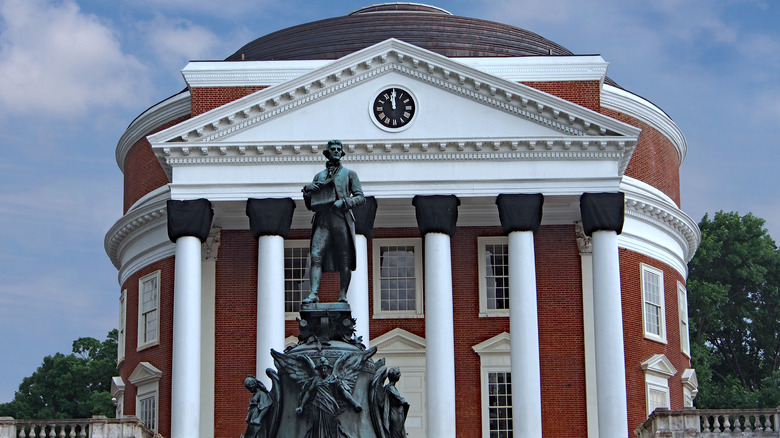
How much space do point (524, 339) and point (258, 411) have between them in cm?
2257

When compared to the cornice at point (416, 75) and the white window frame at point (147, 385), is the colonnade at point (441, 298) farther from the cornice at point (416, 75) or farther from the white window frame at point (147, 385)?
the white window frame at point (147, 385)

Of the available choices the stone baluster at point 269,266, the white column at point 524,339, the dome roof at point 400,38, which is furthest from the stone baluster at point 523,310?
A: the dome roof at point 400,38

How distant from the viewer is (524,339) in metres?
40.2

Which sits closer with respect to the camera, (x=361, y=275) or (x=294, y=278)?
(x=361, y=275)

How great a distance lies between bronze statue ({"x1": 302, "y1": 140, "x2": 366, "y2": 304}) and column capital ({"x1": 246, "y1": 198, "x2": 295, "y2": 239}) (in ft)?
72.5

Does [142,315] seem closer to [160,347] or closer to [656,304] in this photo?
[160,347]

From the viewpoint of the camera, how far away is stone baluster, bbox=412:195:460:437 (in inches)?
1566

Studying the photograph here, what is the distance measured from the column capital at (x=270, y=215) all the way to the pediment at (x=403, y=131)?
1243 millimetres

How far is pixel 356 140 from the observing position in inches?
1652

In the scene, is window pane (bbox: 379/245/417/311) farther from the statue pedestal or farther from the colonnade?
the statue pedestal

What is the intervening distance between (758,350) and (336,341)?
190 feet

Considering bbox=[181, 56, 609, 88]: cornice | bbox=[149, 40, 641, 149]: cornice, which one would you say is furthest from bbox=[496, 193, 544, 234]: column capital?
bbox=[181, 56, 609, 88]: cornice

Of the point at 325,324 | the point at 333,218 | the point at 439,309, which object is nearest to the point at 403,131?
the point at 439,309

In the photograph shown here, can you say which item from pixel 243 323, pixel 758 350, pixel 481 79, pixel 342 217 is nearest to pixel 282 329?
pixel 243 323
